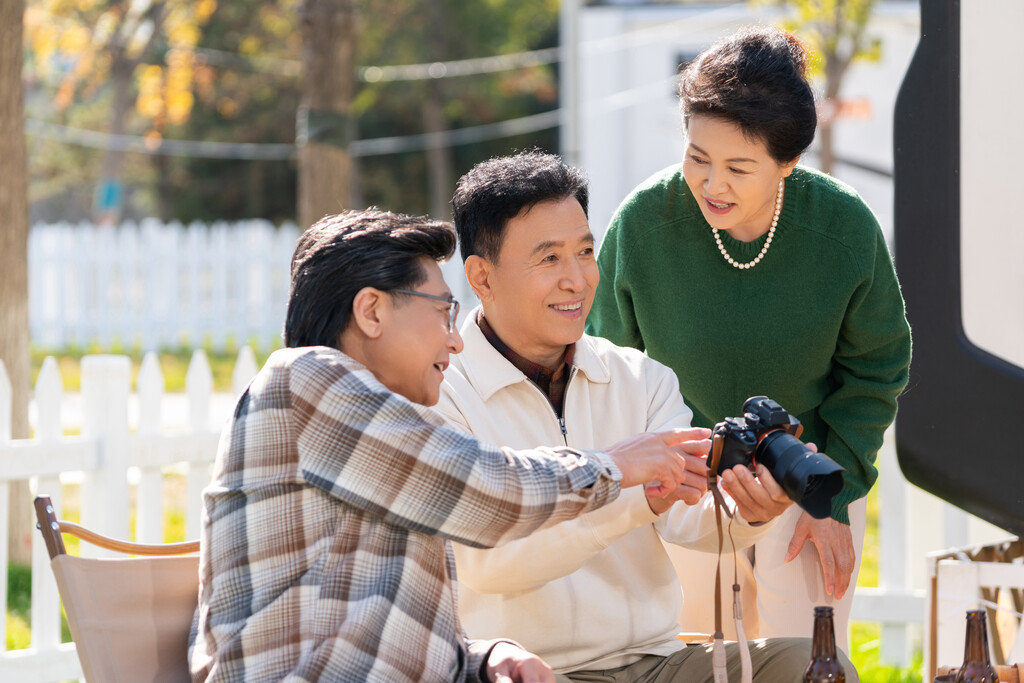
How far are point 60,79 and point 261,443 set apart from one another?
28.5 m

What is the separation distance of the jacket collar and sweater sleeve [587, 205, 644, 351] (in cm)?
39

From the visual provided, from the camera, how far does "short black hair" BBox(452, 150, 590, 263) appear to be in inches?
111

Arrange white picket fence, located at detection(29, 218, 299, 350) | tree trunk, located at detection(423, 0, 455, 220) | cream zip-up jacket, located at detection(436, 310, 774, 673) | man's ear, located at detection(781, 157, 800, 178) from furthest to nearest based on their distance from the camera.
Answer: tree trunk, located at detection(423, 0, 455, 220) < white picket fence, located at detection(29, 218, 299, 350) < man's ear, located at detection(781, 157, 800, 178) < cream zip-up jacket, located at detection(436, 310, 774, 673)

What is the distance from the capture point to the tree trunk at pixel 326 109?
7.48 meters

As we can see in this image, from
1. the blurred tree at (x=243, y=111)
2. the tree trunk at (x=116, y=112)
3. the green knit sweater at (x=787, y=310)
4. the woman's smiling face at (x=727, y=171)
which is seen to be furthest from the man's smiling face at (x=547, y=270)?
the blurred tree at (x=243, y=111)

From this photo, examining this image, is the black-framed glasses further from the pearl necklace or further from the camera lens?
the pearl necklace

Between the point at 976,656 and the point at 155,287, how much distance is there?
13.0 meters

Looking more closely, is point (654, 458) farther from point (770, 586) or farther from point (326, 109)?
point (326, 109)

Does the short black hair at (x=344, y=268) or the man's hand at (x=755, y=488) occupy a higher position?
the short black hair at (x=344, y=268)

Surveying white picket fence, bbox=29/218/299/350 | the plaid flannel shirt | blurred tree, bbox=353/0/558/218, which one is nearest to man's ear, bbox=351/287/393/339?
the plaid flannel shirt

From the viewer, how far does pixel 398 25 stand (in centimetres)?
2375

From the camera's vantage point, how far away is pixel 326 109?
24.7 feet

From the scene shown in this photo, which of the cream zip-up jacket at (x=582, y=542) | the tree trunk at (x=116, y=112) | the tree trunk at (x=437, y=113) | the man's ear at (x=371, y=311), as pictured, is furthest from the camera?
the tree trunk at (x=437, y=113)

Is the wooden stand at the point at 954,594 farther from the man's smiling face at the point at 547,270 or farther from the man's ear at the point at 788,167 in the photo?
the man's smiling face at the point at 547,270
